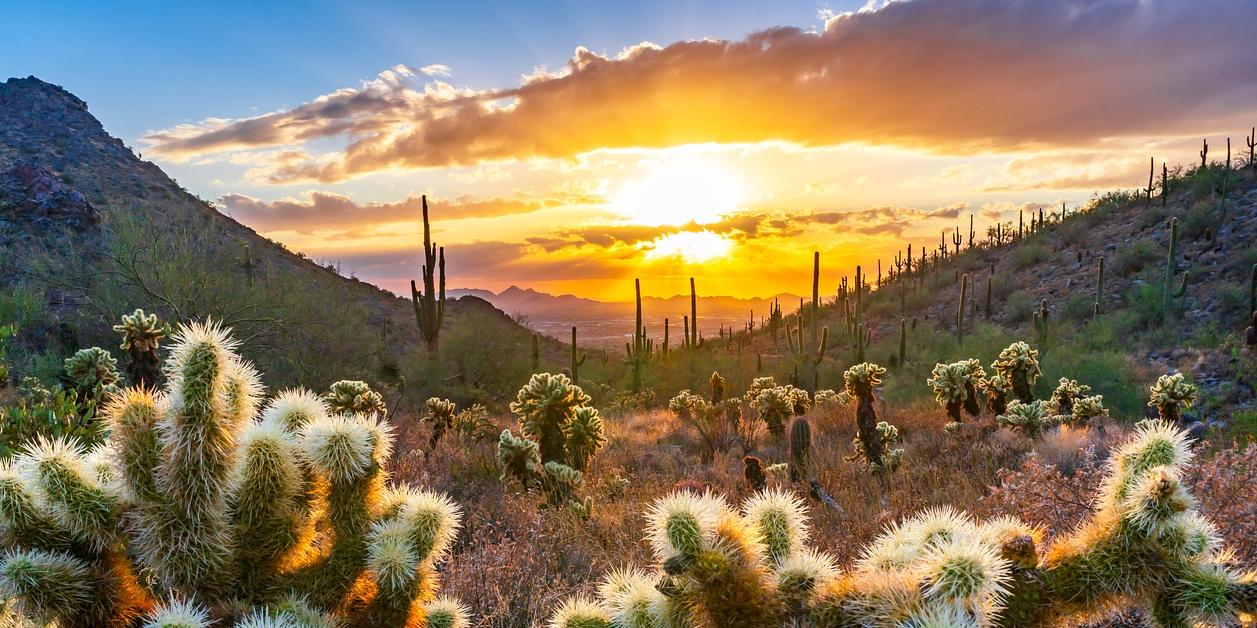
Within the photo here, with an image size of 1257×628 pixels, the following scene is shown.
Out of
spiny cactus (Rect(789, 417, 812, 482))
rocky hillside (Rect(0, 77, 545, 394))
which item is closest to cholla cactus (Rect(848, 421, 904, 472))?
spiny cactus (Rect(789, 417, 812, 482))

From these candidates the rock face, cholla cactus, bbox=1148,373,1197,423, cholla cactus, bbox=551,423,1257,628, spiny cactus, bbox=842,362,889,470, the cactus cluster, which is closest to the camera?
cholla cactus, bbox=551,423,1257,628

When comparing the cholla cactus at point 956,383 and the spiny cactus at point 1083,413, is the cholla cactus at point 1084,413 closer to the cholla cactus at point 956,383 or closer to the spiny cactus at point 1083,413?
the spiny cactus at point 1083,413

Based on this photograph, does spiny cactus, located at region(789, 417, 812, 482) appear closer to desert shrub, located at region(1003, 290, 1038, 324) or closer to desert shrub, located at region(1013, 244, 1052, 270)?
desert shrub, located at region(1003, 290, 1038, 324)

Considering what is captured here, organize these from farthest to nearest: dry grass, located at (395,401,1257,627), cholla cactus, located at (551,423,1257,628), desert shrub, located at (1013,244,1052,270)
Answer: desert shrub, located at (1013,244,1052,270), dry grass, located at (395,401,1257,627), cholla cactus, located at (551,423,1257,628)

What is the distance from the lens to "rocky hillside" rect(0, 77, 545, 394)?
17766 millimetres

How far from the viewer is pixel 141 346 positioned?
20.3 feet

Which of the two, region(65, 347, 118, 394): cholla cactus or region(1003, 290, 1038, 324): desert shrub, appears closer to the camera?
region(65, 347, 118, 394): cholla cactus

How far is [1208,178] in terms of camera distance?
34.7m

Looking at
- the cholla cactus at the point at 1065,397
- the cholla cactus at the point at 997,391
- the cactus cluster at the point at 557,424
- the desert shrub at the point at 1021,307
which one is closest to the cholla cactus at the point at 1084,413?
the cholla cactus at the point at 1065,397

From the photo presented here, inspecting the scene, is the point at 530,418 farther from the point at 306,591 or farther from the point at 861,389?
the point at 306,591

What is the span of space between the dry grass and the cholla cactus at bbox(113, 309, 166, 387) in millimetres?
2747

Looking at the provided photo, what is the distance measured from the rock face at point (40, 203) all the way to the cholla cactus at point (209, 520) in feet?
113

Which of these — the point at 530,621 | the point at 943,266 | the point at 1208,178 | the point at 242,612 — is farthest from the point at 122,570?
the point at 943,266

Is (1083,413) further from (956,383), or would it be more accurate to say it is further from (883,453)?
(883,453)
